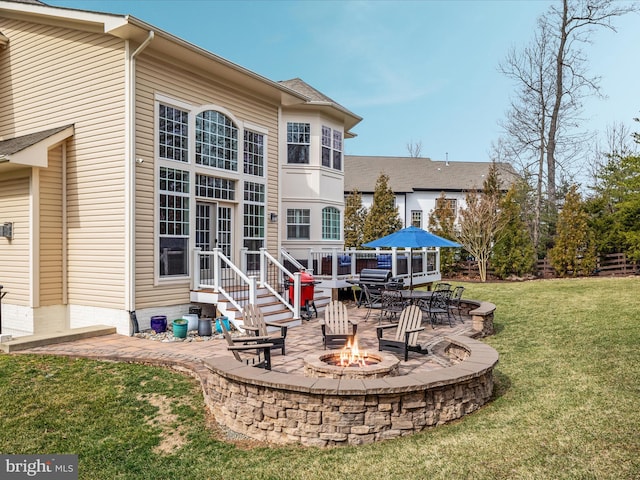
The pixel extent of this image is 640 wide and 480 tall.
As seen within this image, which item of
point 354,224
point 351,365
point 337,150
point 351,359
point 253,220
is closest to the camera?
point 351,365

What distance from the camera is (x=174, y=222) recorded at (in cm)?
1031

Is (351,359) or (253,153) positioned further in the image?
(253,153)

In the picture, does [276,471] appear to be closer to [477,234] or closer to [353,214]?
[477,234]

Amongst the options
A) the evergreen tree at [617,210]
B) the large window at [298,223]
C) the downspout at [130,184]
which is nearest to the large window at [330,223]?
the large window at [298,223]

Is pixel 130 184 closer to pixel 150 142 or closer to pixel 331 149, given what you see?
pixel 150 142

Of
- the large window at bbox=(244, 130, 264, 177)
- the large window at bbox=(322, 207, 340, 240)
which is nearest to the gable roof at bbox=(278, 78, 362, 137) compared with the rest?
the large window at bbox=(244, 130, 264, 177)

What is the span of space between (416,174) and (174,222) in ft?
89.9

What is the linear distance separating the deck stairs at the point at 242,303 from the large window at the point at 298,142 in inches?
228

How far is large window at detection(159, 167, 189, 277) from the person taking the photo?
10055mm

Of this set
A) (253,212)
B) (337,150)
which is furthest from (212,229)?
(337,150)

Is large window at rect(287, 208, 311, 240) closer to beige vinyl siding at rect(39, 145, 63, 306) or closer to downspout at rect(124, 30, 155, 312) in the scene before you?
downspout at rect(124, 30, 155, 312)

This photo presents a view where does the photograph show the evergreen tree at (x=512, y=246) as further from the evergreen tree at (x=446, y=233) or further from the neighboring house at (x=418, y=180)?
the neighboring house at (x=418, y=180)

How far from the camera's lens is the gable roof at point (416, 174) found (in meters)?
33.4

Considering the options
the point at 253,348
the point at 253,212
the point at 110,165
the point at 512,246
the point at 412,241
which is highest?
the point at 110,165
